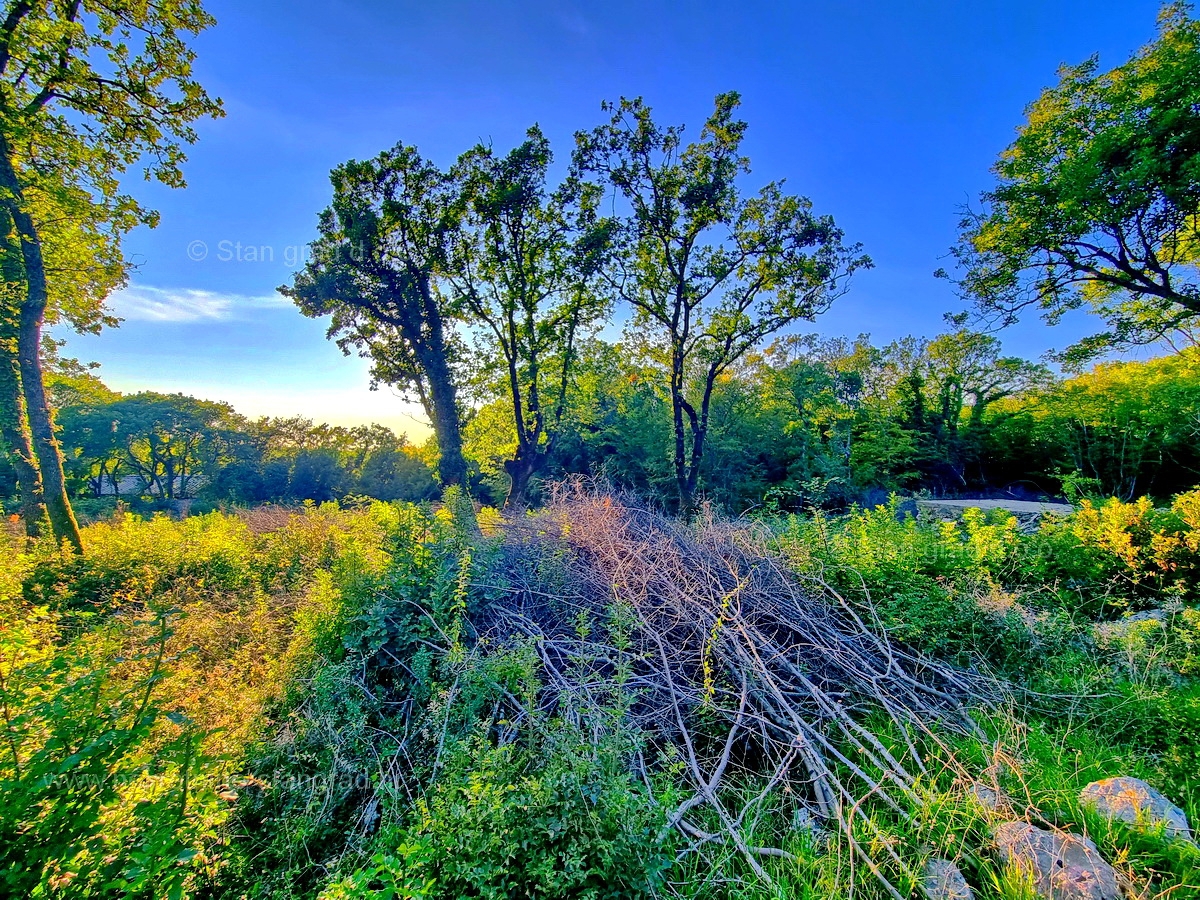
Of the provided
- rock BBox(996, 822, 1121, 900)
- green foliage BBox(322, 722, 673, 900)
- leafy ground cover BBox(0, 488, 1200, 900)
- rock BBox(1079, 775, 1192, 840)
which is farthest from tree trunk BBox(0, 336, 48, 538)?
rock BBox(1079, 775, 1192, 840)

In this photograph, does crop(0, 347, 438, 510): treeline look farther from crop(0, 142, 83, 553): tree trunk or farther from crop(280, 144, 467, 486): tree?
crop(0, 142, 83, 553): tree trunk

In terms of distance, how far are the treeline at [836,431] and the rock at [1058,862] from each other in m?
10.5

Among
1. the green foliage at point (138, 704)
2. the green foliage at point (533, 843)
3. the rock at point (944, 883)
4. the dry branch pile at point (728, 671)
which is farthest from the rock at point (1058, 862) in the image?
the green foliage at point (138, 704)

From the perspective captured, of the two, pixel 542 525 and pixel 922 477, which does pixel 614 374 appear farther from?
pixel 922 477

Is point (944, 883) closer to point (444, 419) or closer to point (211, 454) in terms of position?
point (444, 419)

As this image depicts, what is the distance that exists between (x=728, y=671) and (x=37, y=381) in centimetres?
1170

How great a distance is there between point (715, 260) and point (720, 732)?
11443mm

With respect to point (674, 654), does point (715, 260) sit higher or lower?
higher

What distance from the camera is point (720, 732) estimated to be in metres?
3.00

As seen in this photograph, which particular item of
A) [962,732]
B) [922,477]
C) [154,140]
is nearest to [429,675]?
[962,732]

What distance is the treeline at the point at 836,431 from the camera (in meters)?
13.9

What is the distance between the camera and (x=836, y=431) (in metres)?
18.6

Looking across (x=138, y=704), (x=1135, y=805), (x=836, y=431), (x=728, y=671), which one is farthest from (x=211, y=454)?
(x=1135, y=805)

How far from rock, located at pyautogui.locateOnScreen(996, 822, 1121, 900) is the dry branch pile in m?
0.41
